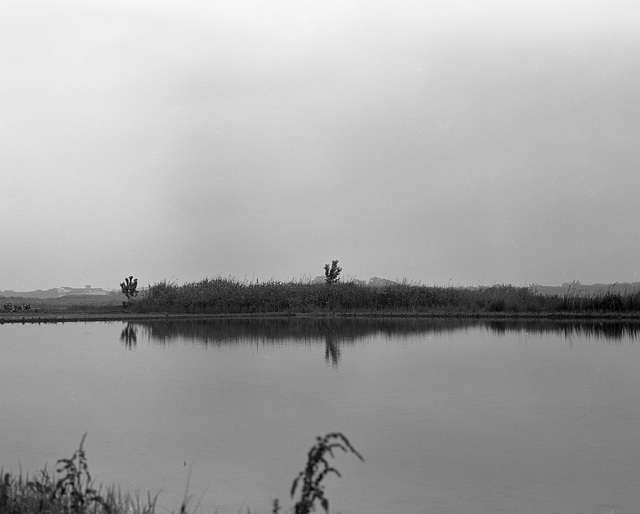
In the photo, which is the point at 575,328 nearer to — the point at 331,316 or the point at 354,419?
the point at 331,316

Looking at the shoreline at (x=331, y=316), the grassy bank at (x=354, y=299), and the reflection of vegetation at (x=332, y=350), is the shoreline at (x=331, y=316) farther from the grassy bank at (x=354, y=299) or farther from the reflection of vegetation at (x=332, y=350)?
the reflection of vegetation at (x=332, y=350)

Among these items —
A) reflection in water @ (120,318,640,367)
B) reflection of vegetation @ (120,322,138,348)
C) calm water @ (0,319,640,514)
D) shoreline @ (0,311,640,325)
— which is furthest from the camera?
shoreline @ (0,311,640,325)

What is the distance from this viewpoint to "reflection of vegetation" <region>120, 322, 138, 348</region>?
18.3 metres

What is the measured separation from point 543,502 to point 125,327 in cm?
1978

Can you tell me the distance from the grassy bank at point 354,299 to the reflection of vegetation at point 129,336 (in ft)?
21.4

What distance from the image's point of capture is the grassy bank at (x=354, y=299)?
27.3 metres

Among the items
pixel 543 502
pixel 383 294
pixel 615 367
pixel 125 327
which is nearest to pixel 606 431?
pixel 543 502

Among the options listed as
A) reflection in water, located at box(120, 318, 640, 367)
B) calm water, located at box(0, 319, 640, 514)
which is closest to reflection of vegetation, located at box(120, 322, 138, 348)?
reflection in water, located at box(120, 318, 640, 367)

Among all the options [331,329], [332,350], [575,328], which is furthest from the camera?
[331,329]

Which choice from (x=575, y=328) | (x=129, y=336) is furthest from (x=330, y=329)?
(x=575, y=328)

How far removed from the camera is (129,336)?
2039cm

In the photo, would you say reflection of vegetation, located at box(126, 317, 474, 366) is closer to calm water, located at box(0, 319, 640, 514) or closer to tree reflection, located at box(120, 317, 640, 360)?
tree reflection, located at box(120, 317, 640, 360)

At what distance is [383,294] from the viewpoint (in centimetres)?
3005

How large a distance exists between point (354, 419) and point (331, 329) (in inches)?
507
